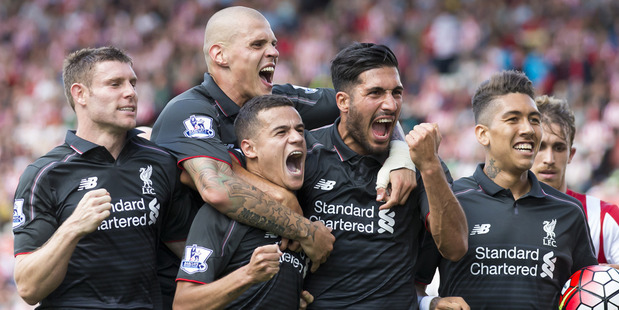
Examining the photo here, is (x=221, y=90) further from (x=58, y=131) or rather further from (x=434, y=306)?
(x=58, y=131)

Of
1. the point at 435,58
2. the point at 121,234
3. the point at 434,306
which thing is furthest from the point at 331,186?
the point at 435,58

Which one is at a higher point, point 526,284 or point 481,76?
point 481,76

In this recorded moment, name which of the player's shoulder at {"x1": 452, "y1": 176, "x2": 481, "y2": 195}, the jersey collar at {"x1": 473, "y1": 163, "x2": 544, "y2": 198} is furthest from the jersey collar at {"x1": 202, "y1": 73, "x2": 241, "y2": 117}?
the jersey collar at {"x1": 473, "y1": 163, "x2": 544, "y2": 198}

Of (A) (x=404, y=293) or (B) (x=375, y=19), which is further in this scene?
(B) (x=375, y=19)

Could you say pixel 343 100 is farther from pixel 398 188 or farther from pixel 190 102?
pixel 190 102

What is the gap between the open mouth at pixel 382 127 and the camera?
5.16 meters

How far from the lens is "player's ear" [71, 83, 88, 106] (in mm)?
5148

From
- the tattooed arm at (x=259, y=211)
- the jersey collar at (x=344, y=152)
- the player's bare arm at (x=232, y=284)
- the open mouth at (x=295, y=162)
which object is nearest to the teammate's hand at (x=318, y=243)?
the tattooed arm at (x=259, y=211)

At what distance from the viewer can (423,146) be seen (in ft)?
15.2

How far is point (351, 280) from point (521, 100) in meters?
1.66

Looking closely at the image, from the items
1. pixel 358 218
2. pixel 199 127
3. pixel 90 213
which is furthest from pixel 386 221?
pixel 90 213

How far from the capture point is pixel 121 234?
4898 millimetres

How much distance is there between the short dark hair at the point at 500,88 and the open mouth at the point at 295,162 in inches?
51.2

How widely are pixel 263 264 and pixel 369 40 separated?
1290 centimetres
